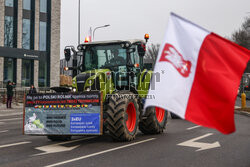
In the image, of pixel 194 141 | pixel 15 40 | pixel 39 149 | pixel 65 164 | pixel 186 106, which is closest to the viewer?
pixel 186 106

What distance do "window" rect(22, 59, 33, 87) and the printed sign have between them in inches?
1105

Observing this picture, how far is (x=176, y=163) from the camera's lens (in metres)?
6.82

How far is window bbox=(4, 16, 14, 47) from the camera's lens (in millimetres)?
35156

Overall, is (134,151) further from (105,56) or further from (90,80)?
(105,56)

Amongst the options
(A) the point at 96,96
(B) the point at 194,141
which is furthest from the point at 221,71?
(B) the point at 194,141

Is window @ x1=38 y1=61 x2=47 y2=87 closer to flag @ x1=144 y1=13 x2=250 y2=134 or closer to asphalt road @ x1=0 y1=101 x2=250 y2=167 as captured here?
asphalt road @ x1=0 y1=101 x2=250 y2=167

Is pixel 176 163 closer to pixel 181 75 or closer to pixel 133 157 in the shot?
pixel 133 157

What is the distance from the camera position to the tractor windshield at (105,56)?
10789mm

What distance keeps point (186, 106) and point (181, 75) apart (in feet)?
1.30

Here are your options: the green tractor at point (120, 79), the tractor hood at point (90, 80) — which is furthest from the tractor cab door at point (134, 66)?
the tractor hood at point (90, 80)

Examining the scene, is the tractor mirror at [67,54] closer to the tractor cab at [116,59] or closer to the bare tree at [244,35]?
the tractor cab at [116,59]

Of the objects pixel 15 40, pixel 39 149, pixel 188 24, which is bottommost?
pixel 39 149

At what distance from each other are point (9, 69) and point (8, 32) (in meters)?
4.00

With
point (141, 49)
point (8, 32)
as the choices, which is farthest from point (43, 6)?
point (141, 49)
